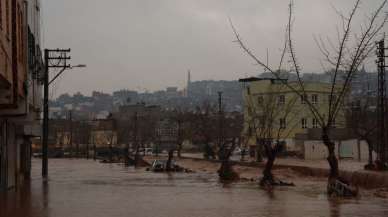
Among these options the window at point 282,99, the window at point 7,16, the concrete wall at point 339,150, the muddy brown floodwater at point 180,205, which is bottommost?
the muddy brown floodwater at point 180,205

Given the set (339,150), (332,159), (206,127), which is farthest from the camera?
(206,127)

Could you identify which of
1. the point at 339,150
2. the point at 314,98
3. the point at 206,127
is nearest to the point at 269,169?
the point at 339,150

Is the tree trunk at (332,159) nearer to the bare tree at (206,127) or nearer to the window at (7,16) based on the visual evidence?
the window at (7,16)

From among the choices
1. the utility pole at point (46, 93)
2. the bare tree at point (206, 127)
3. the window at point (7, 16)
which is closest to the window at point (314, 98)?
the bare tree at point (206, 127)

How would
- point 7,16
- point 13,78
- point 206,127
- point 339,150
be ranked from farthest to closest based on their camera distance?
point 206,127 < point 339,150 < point 13,78 < point 7,16

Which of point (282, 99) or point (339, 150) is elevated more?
point (282, 99)

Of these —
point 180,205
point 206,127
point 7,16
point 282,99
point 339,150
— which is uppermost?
point 282,99

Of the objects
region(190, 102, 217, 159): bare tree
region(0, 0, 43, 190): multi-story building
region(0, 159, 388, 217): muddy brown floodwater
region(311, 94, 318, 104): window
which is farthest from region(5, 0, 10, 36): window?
region(311, 94, 318, 104): window

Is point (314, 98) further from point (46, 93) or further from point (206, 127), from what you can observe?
point (46, 93)

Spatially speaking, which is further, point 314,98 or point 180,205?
point 314,98

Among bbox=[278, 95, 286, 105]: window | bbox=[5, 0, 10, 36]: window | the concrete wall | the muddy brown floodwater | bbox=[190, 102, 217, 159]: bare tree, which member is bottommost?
the muddy brown floodwater

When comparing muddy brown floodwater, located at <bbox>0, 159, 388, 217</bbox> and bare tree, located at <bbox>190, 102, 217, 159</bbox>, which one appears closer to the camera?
muddy brown floodwater, located at <bbox>0, 159, 388, 217</bbox>

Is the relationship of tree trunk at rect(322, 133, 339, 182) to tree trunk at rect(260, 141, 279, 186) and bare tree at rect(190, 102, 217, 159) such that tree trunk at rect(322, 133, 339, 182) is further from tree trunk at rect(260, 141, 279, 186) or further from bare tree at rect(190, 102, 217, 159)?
bare tree at rect(190, 102, 217, 159)

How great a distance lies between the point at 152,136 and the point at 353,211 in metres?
122
